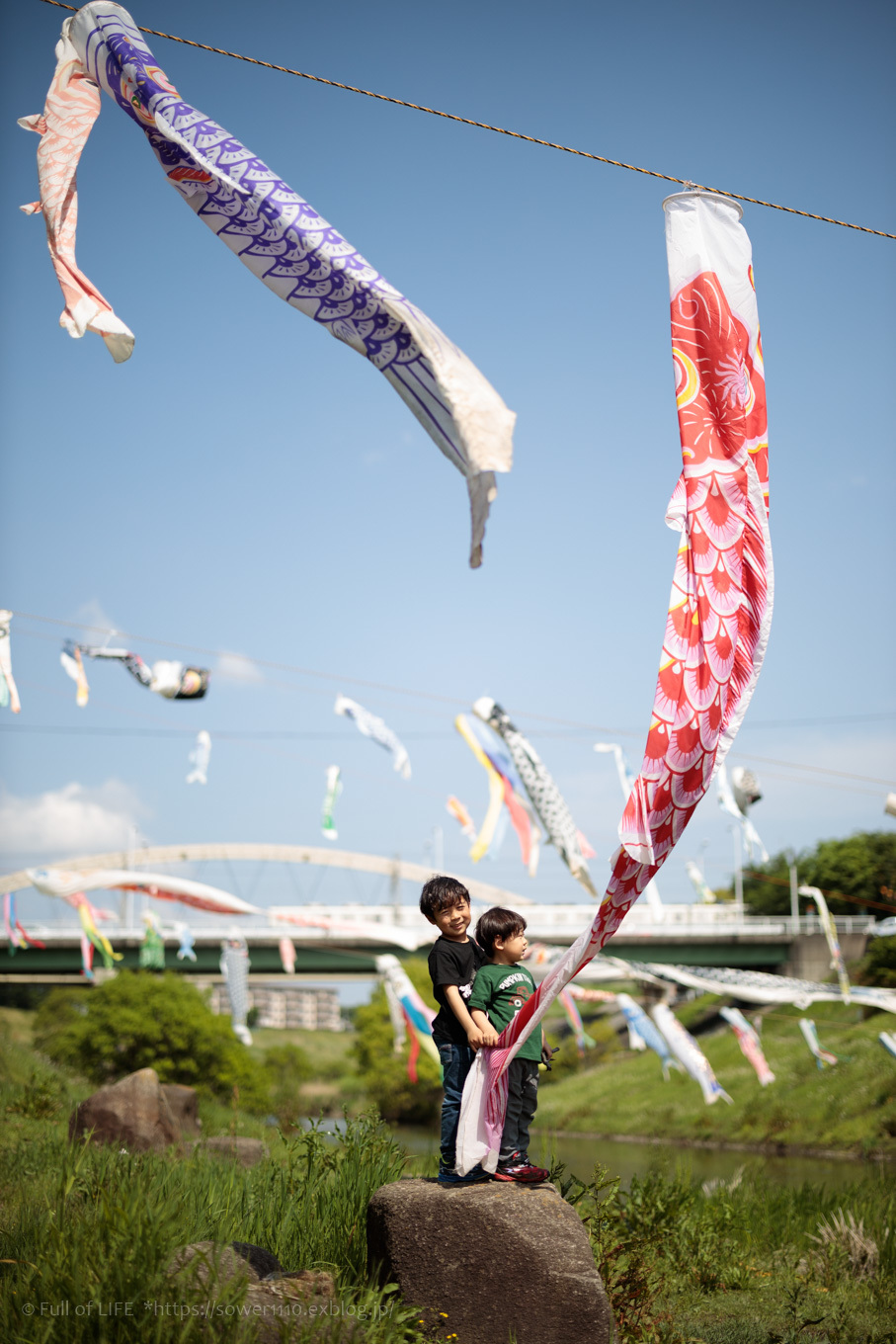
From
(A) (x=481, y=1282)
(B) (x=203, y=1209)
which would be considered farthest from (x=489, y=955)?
(B) (x=203, y=1209)

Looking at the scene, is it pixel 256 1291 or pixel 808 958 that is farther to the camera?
pixel 808 958

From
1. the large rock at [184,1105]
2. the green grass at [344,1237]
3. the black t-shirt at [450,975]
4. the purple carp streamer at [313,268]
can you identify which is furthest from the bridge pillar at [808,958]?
the purple carp streamer at [313,268]

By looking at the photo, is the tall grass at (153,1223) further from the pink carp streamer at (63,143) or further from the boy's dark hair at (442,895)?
the pink carp streamer at (63,143)

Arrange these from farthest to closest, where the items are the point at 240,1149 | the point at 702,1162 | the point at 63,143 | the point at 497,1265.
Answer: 1. the point at 702,1162
2. the point at 240,1149
3. the point at 63,143
4. the point at 497,1265

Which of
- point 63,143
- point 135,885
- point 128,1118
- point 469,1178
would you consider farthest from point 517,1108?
point 135,885

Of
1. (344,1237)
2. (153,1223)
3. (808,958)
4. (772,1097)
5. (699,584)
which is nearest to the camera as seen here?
(153,1223)

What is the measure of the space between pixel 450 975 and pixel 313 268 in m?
3.29

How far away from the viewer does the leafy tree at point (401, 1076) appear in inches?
1341

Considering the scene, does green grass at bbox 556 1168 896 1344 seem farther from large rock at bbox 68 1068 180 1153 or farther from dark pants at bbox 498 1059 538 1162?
large rock at bbox 68 1068 180 1153

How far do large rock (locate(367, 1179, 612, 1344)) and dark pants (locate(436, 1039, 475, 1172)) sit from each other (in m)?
0.24

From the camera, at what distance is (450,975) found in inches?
183

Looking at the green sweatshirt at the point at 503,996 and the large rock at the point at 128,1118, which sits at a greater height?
the green sweatshirt at the point at 503,996

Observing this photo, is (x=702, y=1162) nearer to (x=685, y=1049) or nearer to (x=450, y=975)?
(x=685, y=1049)

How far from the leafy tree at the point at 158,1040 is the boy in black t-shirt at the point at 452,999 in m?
25.0
